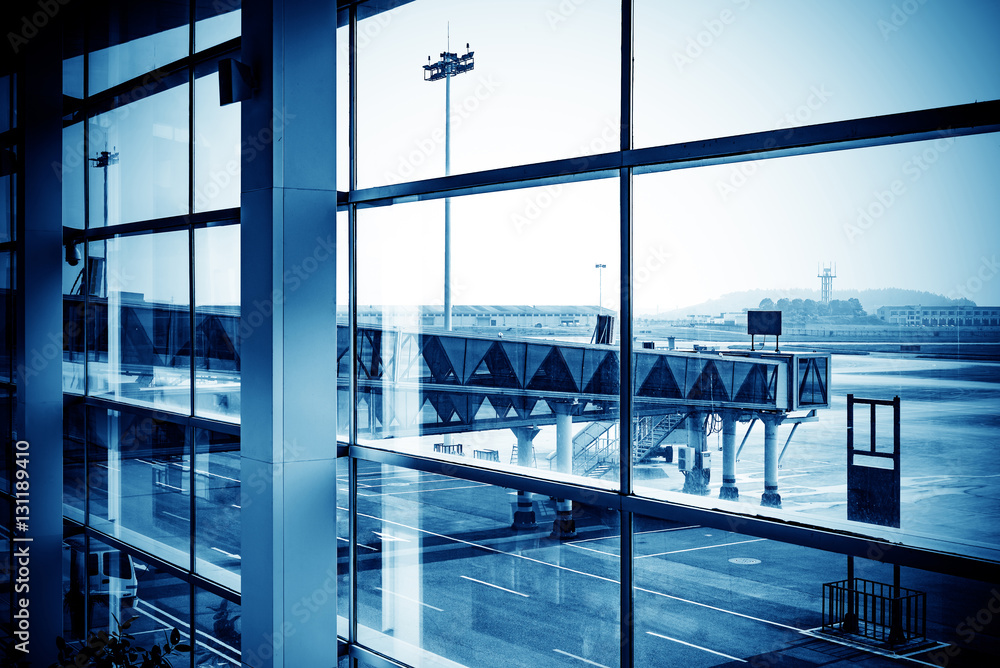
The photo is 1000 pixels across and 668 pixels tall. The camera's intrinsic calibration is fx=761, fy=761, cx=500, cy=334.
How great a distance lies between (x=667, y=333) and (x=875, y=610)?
131 centimetres

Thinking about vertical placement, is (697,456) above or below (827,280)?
below

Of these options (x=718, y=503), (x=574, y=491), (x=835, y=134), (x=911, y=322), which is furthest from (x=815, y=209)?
(x=574, y=491)

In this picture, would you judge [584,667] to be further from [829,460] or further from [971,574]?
[971,574]

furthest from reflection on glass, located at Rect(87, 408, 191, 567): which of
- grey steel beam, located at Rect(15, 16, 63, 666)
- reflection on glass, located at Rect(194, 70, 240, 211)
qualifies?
reflection on glass, located at Rect(194, 70, 240, 211)

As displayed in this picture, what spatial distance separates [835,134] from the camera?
2.72 metres

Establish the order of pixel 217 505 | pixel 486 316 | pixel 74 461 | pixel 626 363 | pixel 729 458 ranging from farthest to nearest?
1. pixel 74 461
2. pixel 217 505
3. pixel 486 316
4. pixel 626 363
5. pixel 729 458

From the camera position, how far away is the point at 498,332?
4461mm

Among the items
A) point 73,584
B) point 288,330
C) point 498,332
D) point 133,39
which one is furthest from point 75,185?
point 498,332

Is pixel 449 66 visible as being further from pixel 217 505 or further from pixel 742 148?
pixel 217 505

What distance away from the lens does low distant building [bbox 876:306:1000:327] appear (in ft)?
7.85

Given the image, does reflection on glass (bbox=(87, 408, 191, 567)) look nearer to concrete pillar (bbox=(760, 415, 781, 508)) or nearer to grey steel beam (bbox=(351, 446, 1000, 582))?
grey steel beam (bbox=(351, 446, 1000, 582))

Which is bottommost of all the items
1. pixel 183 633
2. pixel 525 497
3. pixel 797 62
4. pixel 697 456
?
pixel 183 633

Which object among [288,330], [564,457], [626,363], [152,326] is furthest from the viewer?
[152,326]

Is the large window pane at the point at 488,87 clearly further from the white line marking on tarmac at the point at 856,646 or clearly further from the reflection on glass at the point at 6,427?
the reflection on glass at the point at 6,427
